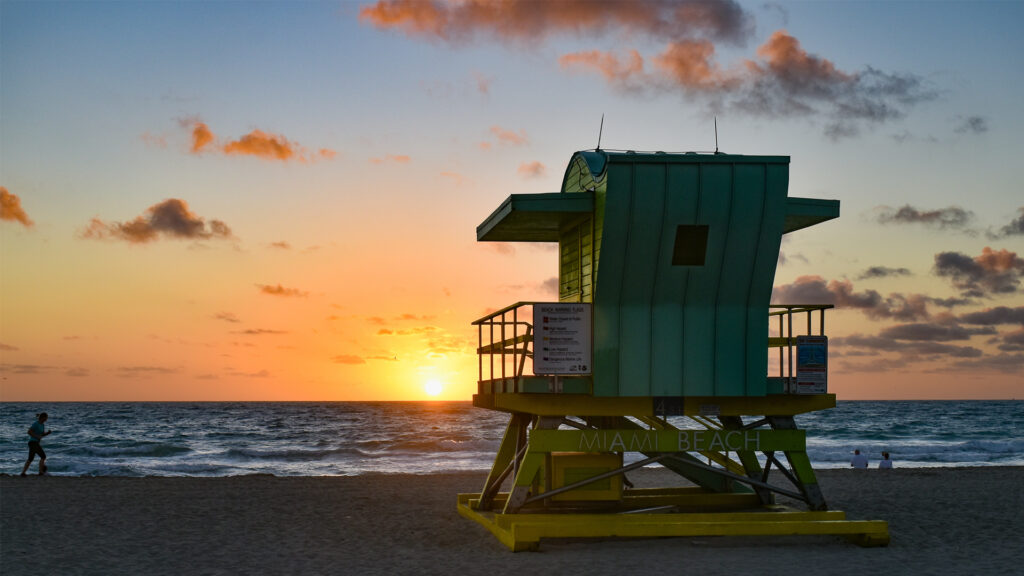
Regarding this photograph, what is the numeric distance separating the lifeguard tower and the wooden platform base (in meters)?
0.02

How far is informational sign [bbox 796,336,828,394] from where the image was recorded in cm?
1456

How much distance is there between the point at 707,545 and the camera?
45.7 feet

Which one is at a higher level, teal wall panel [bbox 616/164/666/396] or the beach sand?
teal wall panel [bbox 616/164/666/396]

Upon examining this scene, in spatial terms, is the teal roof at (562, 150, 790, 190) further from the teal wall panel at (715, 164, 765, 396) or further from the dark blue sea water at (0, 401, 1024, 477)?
the dark blue sea water at (0, 401, 1024, 477)

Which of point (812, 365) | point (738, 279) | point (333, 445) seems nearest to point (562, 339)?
point (738, 279)

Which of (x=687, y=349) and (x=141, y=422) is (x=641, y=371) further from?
(x=141, y=422)

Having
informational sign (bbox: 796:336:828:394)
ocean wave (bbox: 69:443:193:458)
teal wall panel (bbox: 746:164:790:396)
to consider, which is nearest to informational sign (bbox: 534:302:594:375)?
teal wall panel (bbox: 746:164:790:396)

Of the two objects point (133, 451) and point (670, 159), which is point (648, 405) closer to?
point (670, 159)

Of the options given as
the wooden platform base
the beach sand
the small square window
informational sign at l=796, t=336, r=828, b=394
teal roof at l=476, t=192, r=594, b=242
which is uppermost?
teal roof at l=476, t=192, r=594, b=242

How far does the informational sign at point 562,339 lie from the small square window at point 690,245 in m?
1.42

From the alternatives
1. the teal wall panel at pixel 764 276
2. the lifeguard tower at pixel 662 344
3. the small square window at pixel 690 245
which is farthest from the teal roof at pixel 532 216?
the teal wall panel at pixel 764 276

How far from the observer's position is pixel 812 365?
14.6m

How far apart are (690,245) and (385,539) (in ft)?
20.7

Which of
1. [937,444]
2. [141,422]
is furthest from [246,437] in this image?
[937,444]
